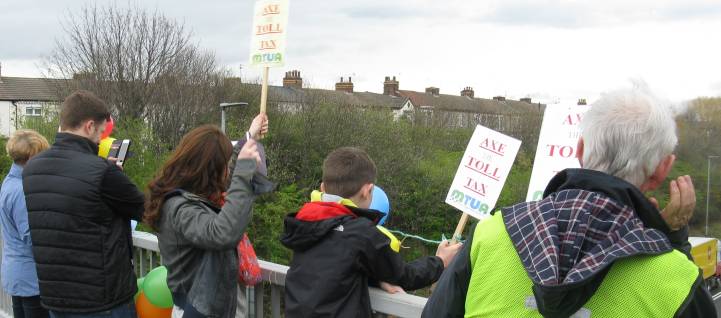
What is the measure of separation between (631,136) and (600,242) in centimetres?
29

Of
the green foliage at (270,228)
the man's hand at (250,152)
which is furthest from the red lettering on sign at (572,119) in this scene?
the green foliage at (270,228)

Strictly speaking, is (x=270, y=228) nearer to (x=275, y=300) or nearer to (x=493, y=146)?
(x=493, y=146)

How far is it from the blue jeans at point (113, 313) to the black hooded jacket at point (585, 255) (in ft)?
6.36

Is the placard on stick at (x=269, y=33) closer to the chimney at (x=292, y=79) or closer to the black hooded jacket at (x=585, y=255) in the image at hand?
the black hooded jacket at (x=585, y=255)

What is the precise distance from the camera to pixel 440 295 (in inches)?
68.6

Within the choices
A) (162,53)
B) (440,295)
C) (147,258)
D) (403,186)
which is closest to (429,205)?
(403,186)

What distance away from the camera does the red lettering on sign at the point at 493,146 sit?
17.2 ft

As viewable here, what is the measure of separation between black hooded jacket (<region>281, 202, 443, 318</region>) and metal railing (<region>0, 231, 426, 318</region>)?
2.4 inches

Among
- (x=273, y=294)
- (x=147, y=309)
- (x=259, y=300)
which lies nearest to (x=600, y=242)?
(x=273, y=294)

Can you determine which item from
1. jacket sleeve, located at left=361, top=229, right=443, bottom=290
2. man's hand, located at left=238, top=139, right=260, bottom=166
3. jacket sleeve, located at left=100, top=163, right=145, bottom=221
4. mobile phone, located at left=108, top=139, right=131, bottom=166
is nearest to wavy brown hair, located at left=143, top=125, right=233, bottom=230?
man's hand, located at left=238, top=139, right=260, bottom=166

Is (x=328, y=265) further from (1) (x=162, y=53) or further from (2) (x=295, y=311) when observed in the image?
(1) (x=162, y=53)

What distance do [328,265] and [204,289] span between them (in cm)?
61

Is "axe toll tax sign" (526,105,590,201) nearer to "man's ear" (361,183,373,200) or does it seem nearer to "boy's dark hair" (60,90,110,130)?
"man's ear" (361,183,373,200)

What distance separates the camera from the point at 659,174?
1632mm
